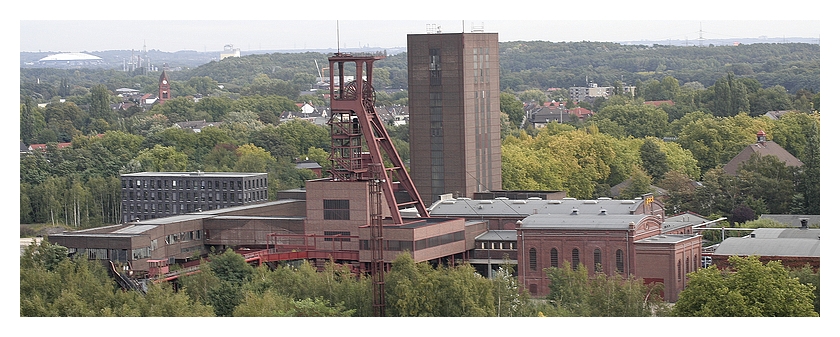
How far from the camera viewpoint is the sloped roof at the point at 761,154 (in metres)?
138

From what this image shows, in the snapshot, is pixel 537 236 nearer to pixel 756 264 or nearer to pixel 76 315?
pixel 756 264

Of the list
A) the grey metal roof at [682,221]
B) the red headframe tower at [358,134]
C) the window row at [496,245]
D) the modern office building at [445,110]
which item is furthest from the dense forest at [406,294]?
the modern office building at [445,110]

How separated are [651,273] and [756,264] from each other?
12498mm

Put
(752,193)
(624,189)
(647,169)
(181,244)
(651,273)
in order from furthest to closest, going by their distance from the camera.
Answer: (647,169)
(624,189)
(752,193)
(181,244)
(651,273)

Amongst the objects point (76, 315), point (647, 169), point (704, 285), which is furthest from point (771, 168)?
point (76, 315)

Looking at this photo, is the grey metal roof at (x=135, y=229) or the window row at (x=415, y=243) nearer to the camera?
the window row at (x=415, y=243)

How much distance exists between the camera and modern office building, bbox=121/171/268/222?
120250mm

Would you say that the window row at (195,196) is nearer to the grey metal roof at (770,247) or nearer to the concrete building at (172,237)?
the concrete building at (172,237)

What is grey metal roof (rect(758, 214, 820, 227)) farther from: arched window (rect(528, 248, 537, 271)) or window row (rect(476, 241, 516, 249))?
arched window (rect(528, 248, 537, 271))

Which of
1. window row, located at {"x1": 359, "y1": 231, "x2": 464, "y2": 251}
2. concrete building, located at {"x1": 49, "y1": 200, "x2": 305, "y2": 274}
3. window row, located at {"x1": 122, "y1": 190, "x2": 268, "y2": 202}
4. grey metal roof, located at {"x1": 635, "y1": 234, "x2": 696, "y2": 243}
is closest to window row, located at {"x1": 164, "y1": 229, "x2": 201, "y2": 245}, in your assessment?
concrete building, located at {"x1": 49, "y1": 200, "x2": 305, "y2": 274}

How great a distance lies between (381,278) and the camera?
255 feet

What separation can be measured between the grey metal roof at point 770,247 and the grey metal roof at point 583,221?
16.2 ft

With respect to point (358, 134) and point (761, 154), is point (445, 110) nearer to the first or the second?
point (358, 134)

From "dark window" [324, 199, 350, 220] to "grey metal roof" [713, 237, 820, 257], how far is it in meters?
20.3
